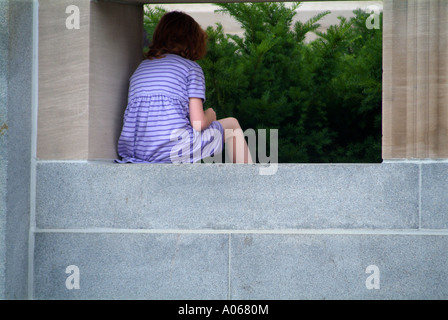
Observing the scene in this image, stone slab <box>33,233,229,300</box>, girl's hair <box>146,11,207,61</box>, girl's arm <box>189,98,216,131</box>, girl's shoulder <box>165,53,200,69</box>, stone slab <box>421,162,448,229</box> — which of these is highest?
girl's hair <box>146,11,207,61</box>

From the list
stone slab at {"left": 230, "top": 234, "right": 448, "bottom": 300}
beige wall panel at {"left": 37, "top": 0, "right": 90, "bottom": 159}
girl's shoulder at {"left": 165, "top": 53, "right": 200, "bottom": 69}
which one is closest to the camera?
stone slab at {"left": 230, "top": 234, "right": 448, "bottom": 300}

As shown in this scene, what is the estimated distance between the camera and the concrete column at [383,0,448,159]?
441 centimetres

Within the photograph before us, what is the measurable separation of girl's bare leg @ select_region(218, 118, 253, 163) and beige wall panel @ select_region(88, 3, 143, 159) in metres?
0.84

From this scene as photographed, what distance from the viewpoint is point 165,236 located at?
4473mm

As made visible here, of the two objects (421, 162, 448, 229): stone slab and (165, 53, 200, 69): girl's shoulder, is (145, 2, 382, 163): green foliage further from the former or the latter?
(421, 162, 448, 229): stone slab

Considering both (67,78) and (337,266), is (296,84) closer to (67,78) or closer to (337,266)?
(337,266)

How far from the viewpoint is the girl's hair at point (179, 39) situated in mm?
5152

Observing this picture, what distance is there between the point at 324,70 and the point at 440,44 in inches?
72.9

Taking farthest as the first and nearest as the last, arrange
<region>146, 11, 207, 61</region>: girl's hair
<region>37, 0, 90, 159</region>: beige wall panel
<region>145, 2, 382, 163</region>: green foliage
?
<region>145, 2, 382, 163</region>: green foliage
<region>146, 11, 207, 61</region>: girl's hair
<region>37, 0, 90, 159</region>: beige wall panel

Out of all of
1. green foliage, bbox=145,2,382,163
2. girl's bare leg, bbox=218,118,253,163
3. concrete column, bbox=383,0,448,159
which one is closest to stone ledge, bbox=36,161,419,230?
concrete column, bbox=383,0,448,159

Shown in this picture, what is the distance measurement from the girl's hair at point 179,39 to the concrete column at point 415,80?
1.50 metres

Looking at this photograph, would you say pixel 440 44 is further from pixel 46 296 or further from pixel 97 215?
pixel 46 296

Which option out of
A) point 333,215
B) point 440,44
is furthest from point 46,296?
point 440,44

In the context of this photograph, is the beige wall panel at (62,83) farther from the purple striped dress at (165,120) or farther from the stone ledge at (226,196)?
the purple striped dress at (165,120)
